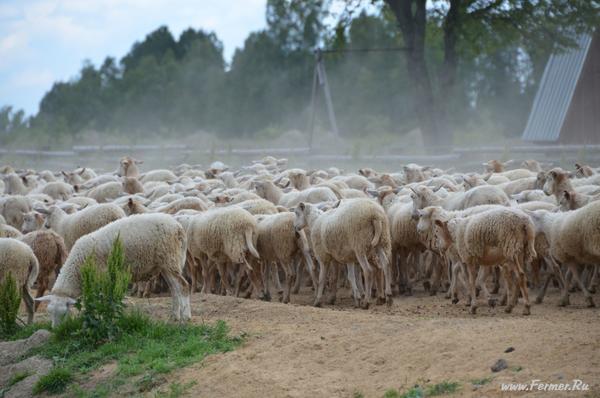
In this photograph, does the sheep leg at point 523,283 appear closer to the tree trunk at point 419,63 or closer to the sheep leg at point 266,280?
the sheep leg at point 266,280

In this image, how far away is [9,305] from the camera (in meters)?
11.6

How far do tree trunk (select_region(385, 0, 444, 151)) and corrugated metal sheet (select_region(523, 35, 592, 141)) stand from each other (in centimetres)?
370

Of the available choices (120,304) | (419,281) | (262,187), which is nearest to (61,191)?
(262,187)

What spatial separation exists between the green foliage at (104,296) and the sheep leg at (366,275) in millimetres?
3254

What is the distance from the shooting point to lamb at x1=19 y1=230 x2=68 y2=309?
45.2 ft

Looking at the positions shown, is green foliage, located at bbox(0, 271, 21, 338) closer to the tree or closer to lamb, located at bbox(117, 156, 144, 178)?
lamb, located at bbox(117, 156, 144, 178)

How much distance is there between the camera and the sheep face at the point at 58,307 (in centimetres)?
1100

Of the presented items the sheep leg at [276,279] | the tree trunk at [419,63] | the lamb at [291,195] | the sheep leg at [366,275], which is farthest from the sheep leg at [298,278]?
the tree trunk at [419,63]

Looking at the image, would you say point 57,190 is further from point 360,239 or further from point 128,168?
point 360,239

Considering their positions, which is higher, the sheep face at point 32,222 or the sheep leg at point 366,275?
the sheep face at point 32,222

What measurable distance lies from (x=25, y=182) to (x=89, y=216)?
984 centimetres

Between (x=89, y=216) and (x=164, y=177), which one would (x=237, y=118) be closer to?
(x=164, y=177)

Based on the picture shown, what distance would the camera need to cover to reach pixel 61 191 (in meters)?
20.8

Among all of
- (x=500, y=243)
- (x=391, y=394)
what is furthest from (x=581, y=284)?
(x=391, y=394)
